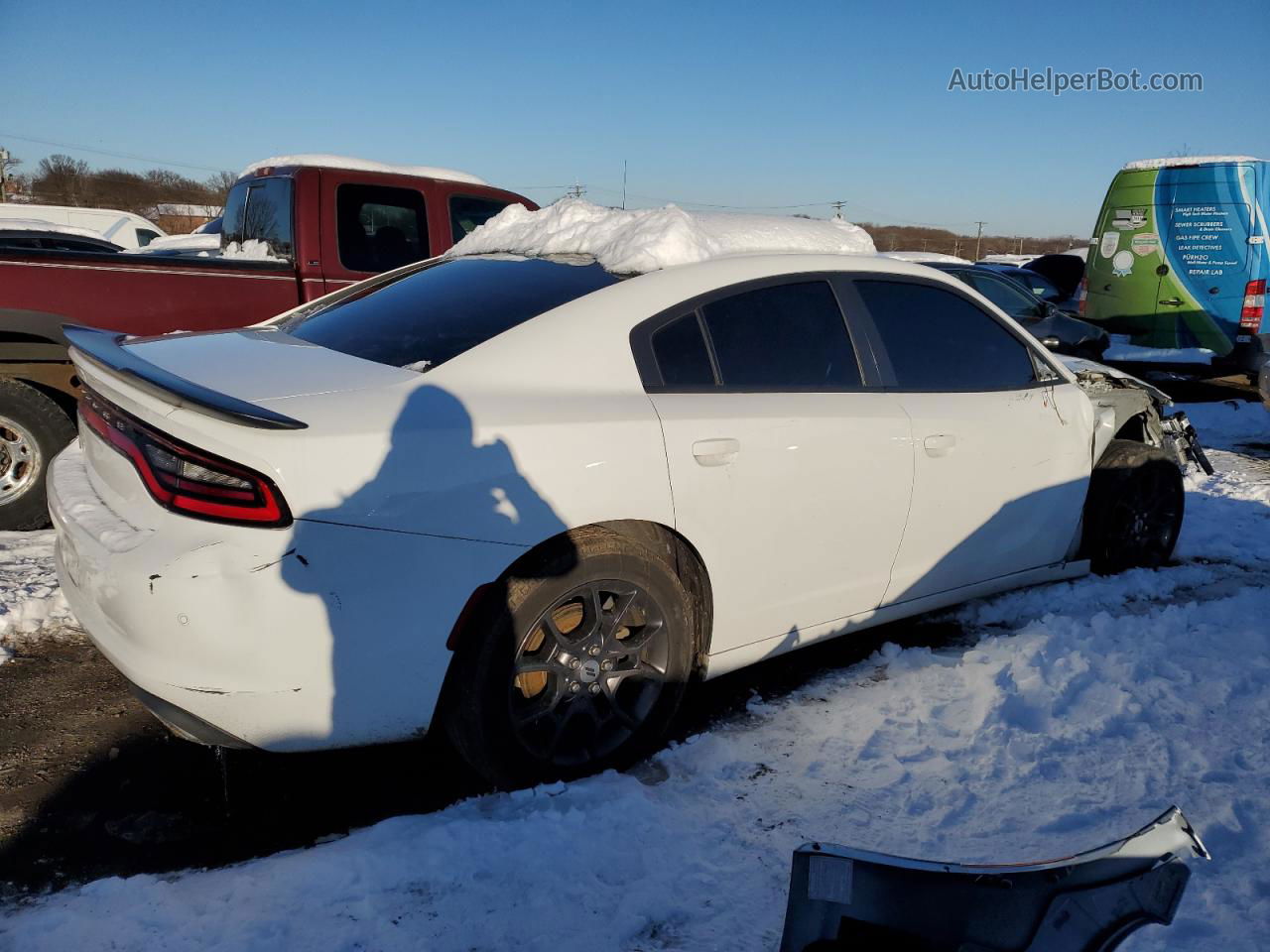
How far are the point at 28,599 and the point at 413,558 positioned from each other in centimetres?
252

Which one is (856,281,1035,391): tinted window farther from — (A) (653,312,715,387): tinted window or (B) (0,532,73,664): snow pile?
(B) (0,532,73,664): snow pile

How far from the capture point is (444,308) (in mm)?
3113

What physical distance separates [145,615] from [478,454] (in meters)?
0.91

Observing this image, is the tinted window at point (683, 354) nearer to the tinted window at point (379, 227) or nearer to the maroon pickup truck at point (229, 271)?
the maroon pickup truck at point (229, 271)

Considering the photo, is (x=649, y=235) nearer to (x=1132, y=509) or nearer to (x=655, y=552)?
(x=655, y=552)

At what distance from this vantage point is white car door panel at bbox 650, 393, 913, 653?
2840mm

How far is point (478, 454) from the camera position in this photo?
8.00 ft

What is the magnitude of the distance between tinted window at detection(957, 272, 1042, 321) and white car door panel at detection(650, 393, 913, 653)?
736 cm

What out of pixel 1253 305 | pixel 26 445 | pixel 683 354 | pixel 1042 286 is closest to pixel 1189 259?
pixel 1253 305

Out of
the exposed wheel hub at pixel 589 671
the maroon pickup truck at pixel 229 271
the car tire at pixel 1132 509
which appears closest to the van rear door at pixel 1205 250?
the car tire at pixel 1132 509

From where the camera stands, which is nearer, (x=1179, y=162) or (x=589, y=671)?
(x=589, y=671)

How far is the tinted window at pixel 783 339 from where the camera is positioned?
305 cm

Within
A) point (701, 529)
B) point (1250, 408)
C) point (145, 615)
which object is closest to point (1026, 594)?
point (701, 529)

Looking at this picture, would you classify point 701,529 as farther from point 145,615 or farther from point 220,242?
point 220,242
